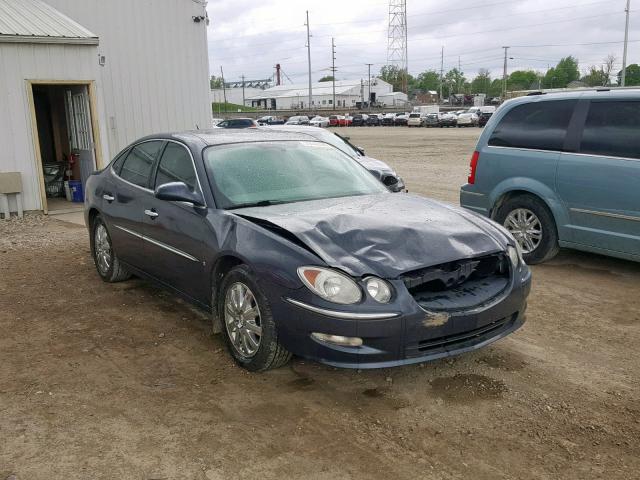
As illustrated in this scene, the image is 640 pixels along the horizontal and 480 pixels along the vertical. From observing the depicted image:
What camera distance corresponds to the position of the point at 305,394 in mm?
3793

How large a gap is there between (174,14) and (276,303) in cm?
1234

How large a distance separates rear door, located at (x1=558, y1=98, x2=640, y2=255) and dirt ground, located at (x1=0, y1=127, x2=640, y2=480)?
2.52 ft

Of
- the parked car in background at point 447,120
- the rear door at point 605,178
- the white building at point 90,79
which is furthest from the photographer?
the parked car in background at point 447,120

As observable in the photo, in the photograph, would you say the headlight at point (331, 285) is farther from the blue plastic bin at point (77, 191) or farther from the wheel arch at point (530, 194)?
the blue plastic bin at point (77, 191)

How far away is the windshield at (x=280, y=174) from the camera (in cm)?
458

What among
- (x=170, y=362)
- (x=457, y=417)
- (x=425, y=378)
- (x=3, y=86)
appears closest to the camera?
(x=457, y=417)

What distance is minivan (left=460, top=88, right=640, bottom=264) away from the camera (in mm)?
5895

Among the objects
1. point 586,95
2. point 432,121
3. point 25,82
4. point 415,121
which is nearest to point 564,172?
point 586,95

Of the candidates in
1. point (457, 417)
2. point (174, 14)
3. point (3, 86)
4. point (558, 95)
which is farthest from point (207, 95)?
point (457, 417)

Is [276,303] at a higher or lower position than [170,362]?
higher

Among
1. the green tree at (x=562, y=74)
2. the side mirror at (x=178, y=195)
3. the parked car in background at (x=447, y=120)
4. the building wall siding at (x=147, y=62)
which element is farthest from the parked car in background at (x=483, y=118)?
the green tree at (x=562, y=74)

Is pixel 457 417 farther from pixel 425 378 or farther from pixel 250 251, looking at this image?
pixel 250 251

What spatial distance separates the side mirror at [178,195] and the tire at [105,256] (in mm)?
1803

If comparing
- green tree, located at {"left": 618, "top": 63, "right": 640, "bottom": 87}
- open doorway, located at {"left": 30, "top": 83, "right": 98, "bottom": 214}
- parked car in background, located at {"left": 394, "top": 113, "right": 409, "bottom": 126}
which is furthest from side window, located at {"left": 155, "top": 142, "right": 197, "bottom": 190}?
green tree, located at {"left": 618, "top": 63, "right": 640, "bottom": 87}
